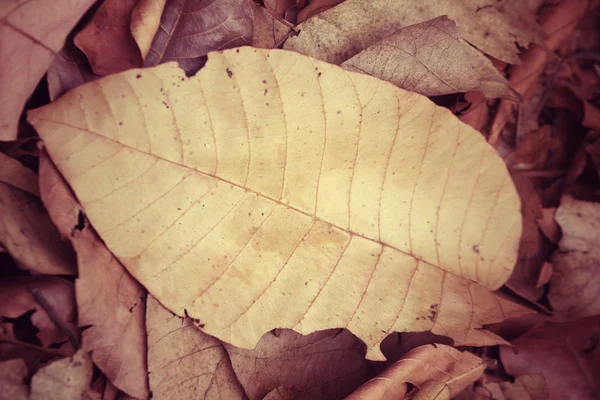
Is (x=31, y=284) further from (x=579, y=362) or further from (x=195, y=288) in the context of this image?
(x=579, y=362)

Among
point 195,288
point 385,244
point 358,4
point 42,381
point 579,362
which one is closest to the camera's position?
point 42,381

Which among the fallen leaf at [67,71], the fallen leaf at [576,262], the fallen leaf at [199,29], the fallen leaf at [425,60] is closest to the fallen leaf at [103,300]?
the fallen leaf at [67,71]

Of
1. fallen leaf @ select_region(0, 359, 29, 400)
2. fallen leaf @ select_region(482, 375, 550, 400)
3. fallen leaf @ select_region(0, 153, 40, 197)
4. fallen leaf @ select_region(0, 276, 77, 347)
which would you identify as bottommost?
fallen leaf @ select_region(482, 375, 550, 400)

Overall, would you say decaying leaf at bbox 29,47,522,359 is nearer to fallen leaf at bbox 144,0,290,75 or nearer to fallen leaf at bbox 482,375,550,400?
fallen leaf at bbox 144,0,290,75

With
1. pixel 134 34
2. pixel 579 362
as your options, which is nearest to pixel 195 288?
pixel 134 34

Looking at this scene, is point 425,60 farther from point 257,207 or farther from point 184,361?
point 184,361

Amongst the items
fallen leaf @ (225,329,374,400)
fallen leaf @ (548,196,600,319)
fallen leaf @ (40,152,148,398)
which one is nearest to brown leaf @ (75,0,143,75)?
fallen leaf @ (40,152,148,398)

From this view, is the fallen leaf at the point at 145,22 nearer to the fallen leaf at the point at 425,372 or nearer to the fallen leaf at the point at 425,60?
the fallen leaf at the point at 425,60
